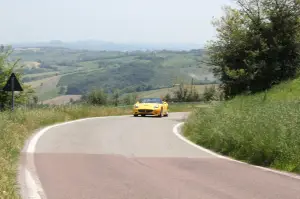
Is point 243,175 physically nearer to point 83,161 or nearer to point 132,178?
point 132,178

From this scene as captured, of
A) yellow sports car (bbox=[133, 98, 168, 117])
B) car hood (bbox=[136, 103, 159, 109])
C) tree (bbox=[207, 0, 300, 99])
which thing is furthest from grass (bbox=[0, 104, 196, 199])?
tree (bbox=[207, 0, 300, 99])

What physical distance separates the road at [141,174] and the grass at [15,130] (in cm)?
27

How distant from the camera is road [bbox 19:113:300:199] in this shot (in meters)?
7.72

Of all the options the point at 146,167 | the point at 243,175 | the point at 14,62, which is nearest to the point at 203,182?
the point at 243,175

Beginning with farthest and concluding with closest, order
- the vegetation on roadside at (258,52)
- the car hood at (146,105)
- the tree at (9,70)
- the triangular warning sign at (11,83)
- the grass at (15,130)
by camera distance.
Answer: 1. the tree at (9,70)
2. the car hood at (146,105)
3. the vegetation on roadside at (258,52)
4. the triangular warning sign at (11,83)
5. the grass at (15,130)

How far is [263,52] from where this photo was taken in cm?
2811

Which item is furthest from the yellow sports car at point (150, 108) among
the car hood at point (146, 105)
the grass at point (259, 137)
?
the grass at point (259, 137)

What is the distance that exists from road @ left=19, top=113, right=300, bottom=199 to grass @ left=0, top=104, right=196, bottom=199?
0.27 meters

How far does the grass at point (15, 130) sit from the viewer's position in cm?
789

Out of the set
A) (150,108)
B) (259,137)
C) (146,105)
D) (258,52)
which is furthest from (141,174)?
(146,105)

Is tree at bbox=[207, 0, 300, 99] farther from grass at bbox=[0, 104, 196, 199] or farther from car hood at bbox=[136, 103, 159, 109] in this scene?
grass at bbox=[0, 104, 196, 199]

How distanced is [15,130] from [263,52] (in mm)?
16371

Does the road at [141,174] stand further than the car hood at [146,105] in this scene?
No

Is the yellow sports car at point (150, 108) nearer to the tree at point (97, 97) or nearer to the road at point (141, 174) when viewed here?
the road at point (141, 174)
